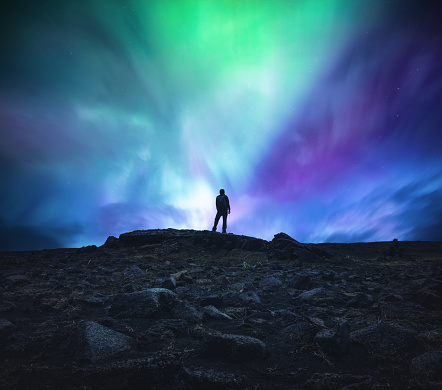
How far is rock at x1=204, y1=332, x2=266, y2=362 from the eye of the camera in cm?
262

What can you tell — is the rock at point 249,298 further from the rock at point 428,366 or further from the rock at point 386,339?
the rock at point 428,366

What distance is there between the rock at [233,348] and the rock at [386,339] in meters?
1.30

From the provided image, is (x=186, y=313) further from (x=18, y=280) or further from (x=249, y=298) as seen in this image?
(x=18, y=280)

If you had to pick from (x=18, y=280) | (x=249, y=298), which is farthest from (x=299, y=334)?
(x=18, y=280)

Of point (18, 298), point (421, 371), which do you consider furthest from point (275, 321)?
point (18, 298)

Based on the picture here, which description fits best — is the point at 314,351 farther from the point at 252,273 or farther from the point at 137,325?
the point at 252,273

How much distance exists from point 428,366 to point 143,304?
3675mm

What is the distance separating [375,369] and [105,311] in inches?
160

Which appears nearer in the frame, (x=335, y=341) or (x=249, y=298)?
(x=335, y=341)

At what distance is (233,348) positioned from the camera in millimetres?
2643

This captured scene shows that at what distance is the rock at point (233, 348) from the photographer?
8.59 feet

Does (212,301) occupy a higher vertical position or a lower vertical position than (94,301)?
lower

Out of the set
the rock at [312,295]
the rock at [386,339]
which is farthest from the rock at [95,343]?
the rock at [312,295]

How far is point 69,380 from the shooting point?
2.14 meters
